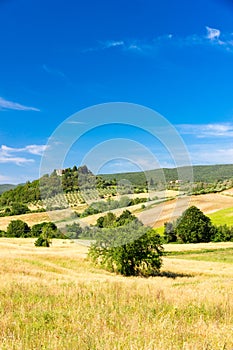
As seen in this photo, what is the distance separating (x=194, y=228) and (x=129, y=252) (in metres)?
47.2

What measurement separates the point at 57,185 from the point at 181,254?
126 ft

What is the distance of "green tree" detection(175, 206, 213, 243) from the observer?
7281cm

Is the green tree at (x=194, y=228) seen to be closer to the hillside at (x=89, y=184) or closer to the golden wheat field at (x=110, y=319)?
the hillside at (x=89, y=184)

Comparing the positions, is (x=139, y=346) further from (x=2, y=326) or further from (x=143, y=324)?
(x=2, y=326)

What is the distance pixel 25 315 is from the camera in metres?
6.53

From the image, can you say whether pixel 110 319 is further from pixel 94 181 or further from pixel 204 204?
pixel 204 204

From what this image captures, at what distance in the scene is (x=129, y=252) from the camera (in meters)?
28.2

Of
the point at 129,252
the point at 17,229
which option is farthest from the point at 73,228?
the point at 17,229

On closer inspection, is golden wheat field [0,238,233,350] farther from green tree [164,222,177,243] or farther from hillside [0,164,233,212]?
green tree [164,222,177,243]

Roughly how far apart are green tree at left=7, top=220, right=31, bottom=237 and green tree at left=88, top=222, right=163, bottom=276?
55184 millimetres

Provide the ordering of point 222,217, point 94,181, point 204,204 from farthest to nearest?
point 204,204 → point 222,217 → point 94,181

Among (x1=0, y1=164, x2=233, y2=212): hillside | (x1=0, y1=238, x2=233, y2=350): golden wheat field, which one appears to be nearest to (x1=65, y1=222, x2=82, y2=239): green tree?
(x1=0, y1=164, x2=233, y2=212): hillside

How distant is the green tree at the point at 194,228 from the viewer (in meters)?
72.8

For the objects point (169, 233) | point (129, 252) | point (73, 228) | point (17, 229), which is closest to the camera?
point (73, 228)
